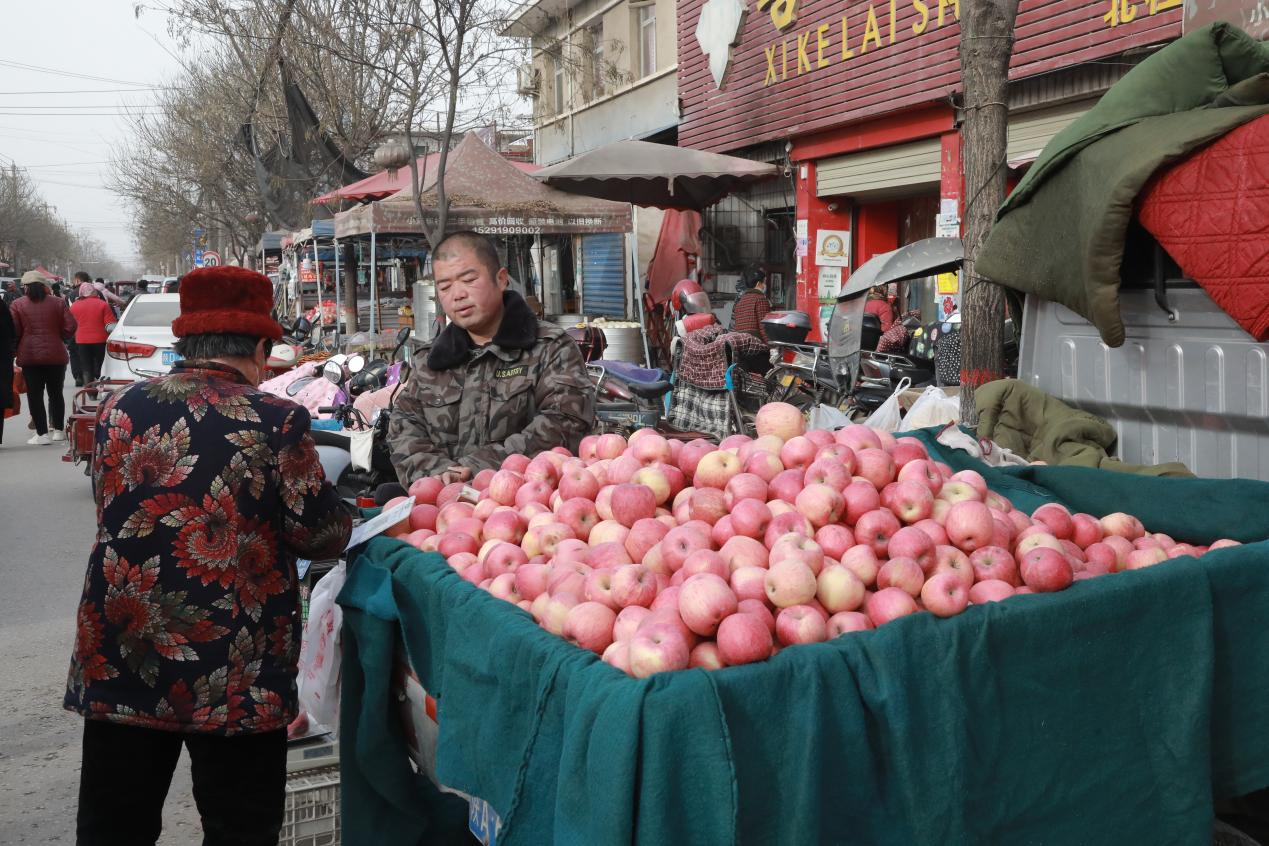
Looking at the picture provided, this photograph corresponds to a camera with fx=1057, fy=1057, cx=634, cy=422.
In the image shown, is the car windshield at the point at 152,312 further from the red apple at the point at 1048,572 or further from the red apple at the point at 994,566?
the red apple at the point at 1048,572

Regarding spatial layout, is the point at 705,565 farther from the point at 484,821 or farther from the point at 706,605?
the point at 484,821

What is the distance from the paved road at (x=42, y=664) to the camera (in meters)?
4.12

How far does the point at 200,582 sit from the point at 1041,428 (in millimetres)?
3343

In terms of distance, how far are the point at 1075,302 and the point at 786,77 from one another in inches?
471

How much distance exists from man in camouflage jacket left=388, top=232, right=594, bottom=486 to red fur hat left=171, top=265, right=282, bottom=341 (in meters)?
1.10

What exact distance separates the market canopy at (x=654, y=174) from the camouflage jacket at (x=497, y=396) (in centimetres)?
974

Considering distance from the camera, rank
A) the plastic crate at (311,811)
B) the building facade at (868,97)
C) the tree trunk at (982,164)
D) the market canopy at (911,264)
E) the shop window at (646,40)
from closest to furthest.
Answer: the plastic crate at (311,811)
the tree trunk at (982,164)
the market canopy at (911,264)
the building facade at (868,97)
the shop window at (646,40)

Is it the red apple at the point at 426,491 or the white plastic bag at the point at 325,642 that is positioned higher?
the red apple at the point at 426,491

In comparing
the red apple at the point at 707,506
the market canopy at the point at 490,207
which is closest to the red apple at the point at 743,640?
the red apple at the point at 707,506

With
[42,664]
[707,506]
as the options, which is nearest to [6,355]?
[42,664]

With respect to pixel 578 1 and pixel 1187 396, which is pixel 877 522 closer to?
pixel 1187 396

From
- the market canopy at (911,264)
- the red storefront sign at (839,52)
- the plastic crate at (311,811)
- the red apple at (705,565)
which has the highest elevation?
the red storefront sign at (839,52)

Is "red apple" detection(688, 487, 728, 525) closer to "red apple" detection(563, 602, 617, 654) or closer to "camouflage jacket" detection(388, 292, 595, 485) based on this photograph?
"red apple" detection(563, 602, 617, 654)

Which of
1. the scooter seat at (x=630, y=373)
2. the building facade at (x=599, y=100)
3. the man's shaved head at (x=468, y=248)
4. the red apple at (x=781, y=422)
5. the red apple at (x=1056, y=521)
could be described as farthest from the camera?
the building facade at (x=599, y=100)
